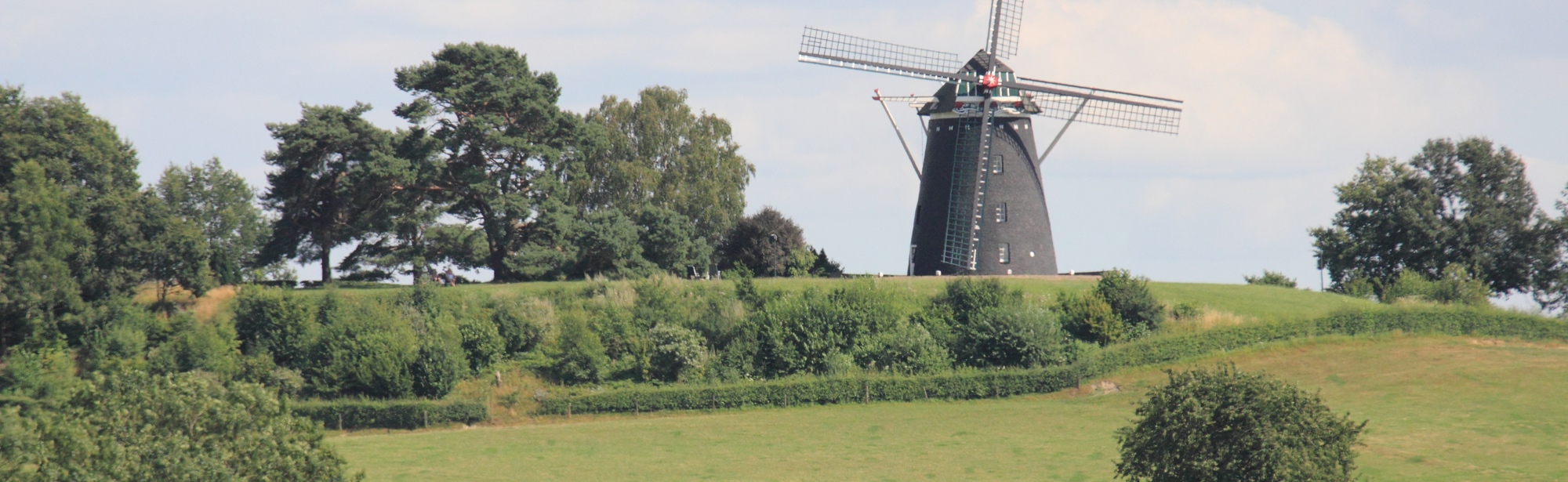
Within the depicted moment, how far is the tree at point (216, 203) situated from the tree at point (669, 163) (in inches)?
666

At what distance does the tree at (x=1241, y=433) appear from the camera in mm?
24219

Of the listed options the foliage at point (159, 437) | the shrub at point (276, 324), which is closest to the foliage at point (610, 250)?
the shrub at point (276, 324)

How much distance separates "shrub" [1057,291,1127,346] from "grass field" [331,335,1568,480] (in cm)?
264

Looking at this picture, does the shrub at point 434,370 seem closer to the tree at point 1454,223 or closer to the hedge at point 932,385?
the hedge at point 932,385

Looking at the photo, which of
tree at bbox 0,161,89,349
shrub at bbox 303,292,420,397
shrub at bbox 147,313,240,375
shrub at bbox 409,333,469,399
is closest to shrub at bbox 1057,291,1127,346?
shrub at bbox 409,333,469,399

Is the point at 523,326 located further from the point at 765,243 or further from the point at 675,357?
the point at 765,243

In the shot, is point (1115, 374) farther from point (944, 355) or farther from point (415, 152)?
point (415, 152)

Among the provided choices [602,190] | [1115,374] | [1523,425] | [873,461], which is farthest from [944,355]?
[602,190]

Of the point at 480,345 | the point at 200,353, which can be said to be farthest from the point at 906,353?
the point at 200,353

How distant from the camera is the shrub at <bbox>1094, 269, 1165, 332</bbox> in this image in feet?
172

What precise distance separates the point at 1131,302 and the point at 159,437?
125ft

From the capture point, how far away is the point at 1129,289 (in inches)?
2089

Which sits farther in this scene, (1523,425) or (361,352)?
(361,352)

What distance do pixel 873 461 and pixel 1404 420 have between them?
1548cm
